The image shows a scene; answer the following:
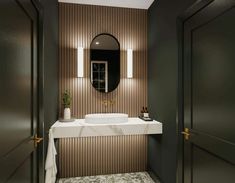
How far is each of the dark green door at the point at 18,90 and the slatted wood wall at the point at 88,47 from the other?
132 cm

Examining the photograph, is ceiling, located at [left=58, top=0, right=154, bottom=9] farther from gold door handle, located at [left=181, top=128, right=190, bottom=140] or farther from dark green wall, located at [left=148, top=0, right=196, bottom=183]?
gold door handle, located at [left=181, top=128, right=190, bottom=140]

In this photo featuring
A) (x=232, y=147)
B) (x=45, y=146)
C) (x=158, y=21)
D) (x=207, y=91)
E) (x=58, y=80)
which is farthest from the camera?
(x=58, y=80)

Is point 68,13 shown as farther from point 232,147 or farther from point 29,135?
point 232,147

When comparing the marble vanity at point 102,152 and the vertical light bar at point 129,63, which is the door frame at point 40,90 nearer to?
the marble vanity at point 102,152

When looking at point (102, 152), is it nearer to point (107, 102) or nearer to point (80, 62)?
point (107, 102)

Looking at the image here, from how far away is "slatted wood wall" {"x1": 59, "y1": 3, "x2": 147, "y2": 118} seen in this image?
310 centimetres

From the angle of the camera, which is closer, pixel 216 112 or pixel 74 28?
pixel 216 112

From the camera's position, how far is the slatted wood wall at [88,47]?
3100mm

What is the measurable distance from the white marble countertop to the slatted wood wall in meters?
0.61

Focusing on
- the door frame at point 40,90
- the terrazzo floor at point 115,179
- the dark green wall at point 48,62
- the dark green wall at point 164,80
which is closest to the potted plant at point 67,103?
the dark green wall at point 48,62

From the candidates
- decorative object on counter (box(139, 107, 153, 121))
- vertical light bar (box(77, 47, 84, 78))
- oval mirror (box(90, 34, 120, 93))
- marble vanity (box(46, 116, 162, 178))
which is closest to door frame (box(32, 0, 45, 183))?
marble vanity (box(46, 116, 162, 178))

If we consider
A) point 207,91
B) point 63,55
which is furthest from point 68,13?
point 207,91

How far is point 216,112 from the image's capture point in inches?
61.0

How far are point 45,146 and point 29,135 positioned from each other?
21.8 inches
